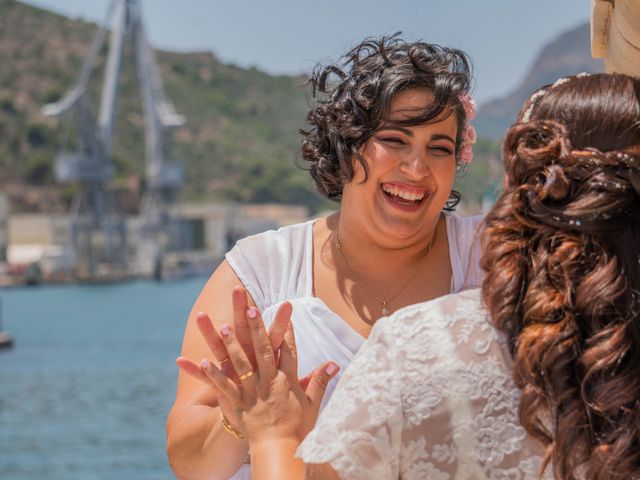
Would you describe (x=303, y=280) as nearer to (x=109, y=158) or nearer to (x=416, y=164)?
(x=416, y=164)

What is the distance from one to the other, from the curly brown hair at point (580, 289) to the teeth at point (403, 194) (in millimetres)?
742

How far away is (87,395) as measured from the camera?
23078mm

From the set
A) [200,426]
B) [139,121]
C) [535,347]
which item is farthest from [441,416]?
[139,121]

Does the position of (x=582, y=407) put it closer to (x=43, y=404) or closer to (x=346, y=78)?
(x=346, y=78)

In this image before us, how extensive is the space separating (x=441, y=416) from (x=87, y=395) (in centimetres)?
2270

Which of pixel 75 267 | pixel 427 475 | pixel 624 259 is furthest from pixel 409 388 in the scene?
pixel 75 267

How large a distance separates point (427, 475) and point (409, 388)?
9 cm

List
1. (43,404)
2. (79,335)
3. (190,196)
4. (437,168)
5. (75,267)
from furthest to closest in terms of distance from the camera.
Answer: (190,196) < (75,267) < (79,335) < (43,404) < (437,168)

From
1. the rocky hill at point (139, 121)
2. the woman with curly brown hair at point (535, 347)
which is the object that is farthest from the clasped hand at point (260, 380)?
the rocky hill at point (139, 121)

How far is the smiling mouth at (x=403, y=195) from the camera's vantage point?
187 cm

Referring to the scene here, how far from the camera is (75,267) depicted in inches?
2872

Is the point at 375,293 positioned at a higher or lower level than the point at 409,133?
lower

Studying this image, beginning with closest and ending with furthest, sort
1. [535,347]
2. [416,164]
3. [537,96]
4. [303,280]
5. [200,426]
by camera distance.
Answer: [535,347] < [537,96] < [200,426] < [416,164] < [303,280]

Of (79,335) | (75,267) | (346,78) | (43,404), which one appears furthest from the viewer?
(75,267)
